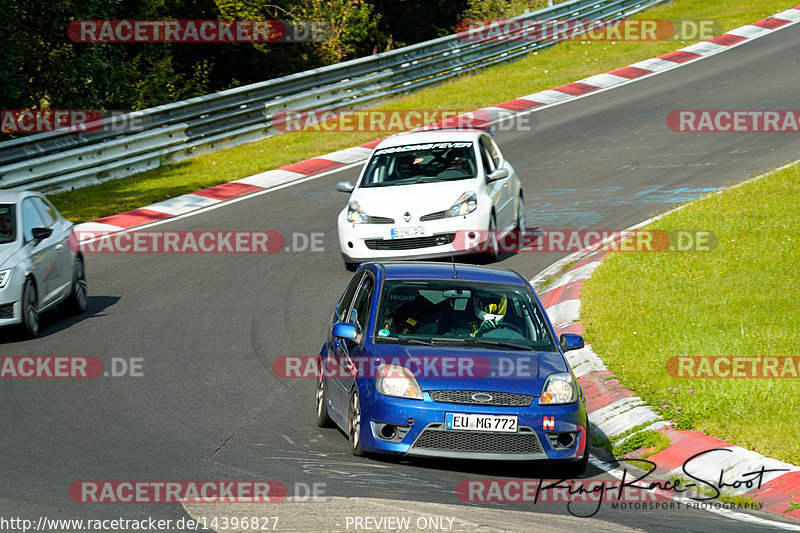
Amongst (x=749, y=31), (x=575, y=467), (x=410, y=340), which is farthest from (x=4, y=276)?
(x=749, y=31)

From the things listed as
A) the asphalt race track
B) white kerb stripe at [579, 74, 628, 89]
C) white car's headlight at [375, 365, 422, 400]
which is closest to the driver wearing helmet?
white car's headlight at [375, 365, 422, 400]

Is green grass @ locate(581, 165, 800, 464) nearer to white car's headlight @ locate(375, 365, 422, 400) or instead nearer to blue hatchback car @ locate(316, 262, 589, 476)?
blue hatchback car @ locate(316, 262, 589, 476)

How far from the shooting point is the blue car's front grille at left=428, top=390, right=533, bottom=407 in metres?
7.98

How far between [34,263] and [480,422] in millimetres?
7272

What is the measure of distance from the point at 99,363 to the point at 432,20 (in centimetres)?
2796

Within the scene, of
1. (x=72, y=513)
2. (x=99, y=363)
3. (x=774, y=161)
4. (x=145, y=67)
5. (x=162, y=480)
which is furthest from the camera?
(x=145, y=67)

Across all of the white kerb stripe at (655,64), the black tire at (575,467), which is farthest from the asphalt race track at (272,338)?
the white kerb stripe at (655,64)

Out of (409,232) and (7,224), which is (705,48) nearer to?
(409,232)

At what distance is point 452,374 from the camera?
8.22 meters

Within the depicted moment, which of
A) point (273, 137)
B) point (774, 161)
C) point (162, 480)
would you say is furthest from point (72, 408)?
point (273, 137)

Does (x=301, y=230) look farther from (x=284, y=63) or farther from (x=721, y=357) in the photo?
(x=284, y=63)

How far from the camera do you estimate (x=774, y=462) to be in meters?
7.76

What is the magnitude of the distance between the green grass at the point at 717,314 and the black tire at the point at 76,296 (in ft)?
20.5

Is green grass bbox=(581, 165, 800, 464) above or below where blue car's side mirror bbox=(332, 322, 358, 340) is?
below
